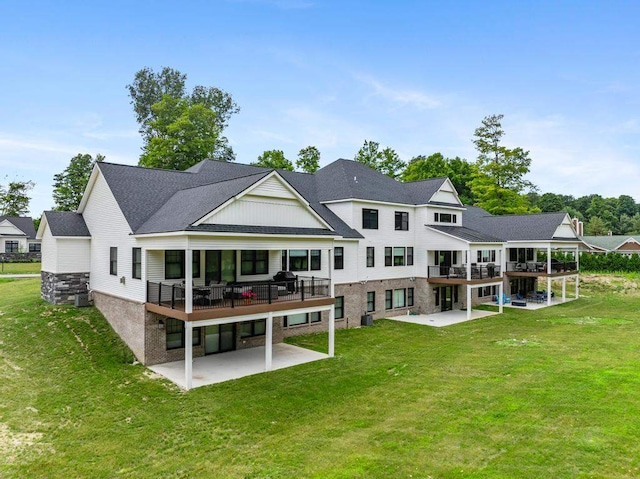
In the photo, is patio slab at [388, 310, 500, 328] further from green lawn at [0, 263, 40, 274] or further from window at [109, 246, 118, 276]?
green lawn at [0, 263, 40, 274]

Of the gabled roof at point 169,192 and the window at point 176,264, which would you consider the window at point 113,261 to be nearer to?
the gabled roof at point 169,192

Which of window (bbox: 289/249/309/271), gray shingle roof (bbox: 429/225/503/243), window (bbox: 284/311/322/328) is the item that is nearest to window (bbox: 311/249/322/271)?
window (bbox: 289/249/309/271)

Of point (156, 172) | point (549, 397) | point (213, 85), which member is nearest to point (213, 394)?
point (549, 397)

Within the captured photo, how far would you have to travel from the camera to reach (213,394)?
507 inches

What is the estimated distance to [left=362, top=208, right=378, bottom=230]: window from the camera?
2567cm

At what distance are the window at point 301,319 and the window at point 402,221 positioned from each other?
29.5ft

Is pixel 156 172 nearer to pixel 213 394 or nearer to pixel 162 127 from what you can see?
pixel 213 394

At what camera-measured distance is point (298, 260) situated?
71.5 feet

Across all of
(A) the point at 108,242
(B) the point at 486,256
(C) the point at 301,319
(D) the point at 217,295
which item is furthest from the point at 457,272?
(A) the point at 108,242

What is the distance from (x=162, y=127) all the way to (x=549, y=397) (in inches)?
1682

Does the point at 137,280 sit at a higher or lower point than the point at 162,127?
lower

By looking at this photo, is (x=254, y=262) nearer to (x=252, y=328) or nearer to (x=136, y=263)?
(x=252, y=328)

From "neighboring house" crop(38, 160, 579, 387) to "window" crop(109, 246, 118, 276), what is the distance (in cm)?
9

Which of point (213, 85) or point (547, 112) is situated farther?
point (213, 85)
